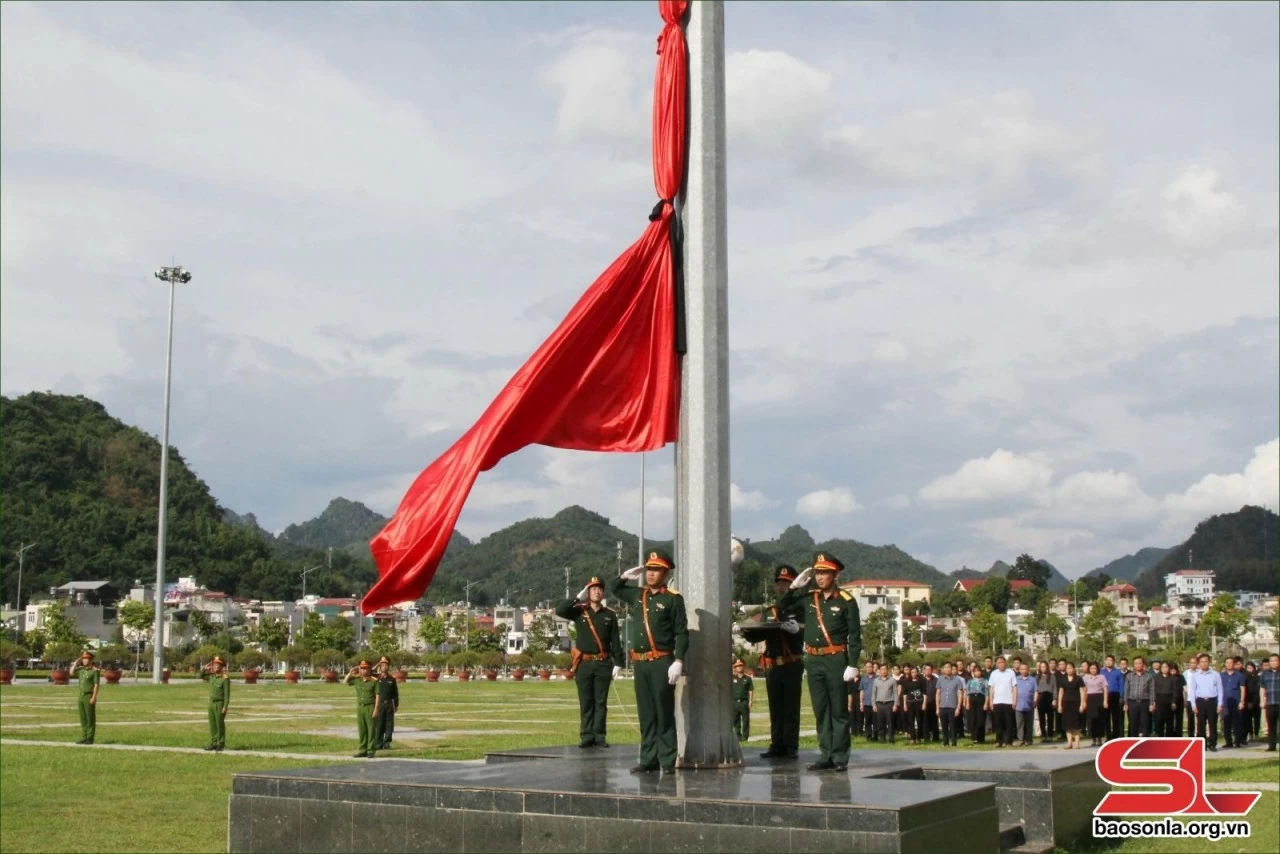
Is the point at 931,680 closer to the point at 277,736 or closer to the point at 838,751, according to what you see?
the point at 277,736

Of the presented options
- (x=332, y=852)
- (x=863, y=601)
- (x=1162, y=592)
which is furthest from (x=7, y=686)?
(x=1162, y=592)

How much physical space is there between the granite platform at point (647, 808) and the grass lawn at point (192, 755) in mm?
1428

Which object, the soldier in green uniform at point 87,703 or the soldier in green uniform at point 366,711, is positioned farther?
the soldier in green uniform at point 87,703

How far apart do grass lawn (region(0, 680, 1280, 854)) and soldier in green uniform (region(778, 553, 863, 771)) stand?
8.13 feet

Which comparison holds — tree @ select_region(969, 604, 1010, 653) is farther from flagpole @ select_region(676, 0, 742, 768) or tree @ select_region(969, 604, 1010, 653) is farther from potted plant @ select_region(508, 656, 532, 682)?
flagpole @ select_region(676, 0, 742, 768)

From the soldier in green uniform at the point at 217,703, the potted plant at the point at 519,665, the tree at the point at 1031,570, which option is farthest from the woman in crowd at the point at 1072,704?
the tree at the point at 1031,570

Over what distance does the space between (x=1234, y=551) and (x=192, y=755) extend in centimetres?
18281

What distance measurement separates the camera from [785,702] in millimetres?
10258

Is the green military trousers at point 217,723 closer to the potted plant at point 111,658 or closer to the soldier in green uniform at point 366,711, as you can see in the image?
the soldier in green uniform at point 366,711

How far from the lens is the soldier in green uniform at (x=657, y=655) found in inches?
349

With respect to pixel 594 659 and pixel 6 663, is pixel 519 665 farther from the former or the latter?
pixel 594 659

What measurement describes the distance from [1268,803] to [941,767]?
4499 mm

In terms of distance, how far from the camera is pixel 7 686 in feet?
135

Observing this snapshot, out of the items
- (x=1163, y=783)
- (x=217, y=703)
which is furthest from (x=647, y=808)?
(x=217, y=703)
